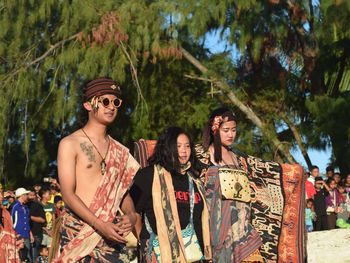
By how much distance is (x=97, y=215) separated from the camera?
5363mm

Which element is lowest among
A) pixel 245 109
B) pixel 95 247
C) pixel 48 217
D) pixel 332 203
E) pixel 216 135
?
pixel 95 247

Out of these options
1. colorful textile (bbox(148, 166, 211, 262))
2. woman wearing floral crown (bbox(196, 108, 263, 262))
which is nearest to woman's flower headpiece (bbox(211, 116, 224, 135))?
woman wearing floral crown (bbox(196, 108, 263, 262))

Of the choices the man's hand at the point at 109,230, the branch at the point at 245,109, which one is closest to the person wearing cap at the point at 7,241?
the man's hand at the point at 109,230

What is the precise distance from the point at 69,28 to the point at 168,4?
2000 millimetres

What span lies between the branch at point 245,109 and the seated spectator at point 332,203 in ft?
12.2

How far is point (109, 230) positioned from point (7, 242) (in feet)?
23.2

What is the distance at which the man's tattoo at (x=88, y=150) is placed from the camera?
5469 millimetres

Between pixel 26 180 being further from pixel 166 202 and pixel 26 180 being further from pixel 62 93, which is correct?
pixel 166 202

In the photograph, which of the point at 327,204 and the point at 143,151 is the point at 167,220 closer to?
the point at 143,151

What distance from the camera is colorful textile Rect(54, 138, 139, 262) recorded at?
5.36 m

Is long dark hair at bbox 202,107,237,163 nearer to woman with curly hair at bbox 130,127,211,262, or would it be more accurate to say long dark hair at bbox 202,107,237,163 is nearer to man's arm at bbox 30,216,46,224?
woman with curly hair at bbox 130,127,211,262

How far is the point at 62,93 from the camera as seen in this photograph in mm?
20172

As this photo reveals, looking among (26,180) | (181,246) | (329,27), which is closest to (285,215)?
(181,246)

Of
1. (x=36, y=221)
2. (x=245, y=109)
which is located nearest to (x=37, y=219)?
(x=36, y=221)
